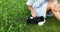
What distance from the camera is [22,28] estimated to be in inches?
156

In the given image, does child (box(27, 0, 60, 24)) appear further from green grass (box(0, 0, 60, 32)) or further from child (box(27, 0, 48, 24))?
green grass (box(0, 0, 60, 32))

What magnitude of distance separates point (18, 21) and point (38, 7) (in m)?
0.49

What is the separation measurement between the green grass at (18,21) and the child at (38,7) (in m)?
0.15

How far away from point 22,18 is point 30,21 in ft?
0.75

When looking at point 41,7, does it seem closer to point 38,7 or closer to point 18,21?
point 38,7

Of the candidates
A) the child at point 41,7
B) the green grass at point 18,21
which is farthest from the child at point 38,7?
the green grass at point 18,21

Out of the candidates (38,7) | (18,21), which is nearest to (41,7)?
(38,7)

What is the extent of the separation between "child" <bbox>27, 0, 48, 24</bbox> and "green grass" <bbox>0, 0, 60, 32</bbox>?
0.49 feet

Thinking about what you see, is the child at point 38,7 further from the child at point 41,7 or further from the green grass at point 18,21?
the green grass at point 18,21

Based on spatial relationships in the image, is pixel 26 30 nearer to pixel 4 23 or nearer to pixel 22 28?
pixel 22 28

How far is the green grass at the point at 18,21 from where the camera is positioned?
3981 millimetres

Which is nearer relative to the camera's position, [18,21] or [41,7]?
[18,21]

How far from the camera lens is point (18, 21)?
13.8ft

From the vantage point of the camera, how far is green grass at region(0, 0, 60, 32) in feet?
13.1
